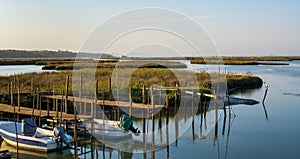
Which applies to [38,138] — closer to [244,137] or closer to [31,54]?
[244,137]

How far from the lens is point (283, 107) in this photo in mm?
22141

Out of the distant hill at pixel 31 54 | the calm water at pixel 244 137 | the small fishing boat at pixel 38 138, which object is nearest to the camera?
the small fishing boat at pixel 38 138

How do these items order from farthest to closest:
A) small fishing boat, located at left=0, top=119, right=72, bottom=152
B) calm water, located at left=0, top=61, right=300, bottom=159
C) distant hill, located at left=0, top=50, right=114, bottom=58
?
distant hill, located at left=0, top=50, right=114, bottom=58, calm water, located at left=0, top=61, right=300, bottom=159, small fishing boat, located at left=0, top=119, right=72, bottom=152

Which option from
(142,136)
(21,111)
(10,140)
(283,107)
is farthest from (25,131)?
(283,107)

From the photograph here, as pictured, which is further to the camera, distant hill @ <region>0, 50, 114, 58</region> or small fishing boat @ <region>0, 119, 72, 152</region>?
distant hill @ <region>0, 50, 114, 58</region>

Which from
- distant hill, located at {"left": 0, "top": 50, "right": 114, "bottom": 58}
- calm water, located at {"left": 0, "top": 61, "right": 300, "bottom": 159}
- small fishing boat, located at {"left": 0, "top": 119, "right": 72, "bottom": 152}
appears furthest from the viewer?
distant hill, located at {"left": 0, "top": 50, "right": 114, "bottom": 58}

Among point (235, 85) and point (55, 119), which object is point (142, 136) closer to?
point (55, 119)

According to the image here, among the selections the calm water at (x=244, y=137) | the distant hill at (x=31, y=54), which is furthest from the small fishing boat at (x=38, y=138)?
the distant hill at (x=31, y=54)

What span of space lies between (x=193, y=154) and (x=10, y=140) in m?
6.48

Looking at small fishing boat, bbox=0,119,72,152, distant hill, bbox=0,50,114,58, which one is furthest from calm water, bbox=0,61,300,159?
distant hill, bbox=0,50,114,58

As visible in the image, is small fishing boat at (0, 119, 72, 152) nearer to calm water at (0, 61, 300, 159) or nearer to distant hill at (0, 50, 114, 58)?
calm water at (0, 61, 300, 159)

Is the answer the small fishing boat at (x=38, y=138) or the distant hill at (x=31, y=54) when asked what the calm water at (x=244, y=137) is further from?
the distant hill at (x=31, y=54)

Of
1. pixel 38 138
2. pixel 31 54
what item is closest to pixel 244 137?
pixel 38 138

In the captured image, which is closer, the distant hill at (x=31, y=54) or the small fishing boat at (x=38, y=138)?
the small fishing boat at (x=38, y=138)
